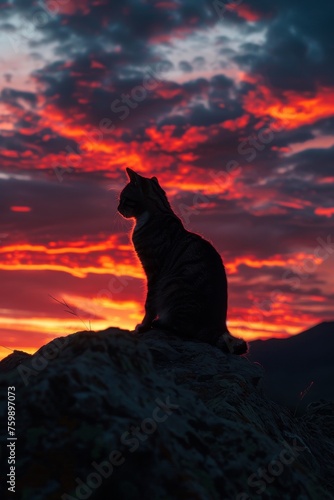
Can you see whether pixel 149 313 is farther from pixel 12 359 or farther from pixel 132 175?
pixel 132 175

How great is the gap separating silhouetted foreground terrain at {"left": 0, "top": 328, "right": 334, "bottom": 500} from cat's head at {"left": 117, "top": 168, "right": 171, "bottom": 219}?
7.49m

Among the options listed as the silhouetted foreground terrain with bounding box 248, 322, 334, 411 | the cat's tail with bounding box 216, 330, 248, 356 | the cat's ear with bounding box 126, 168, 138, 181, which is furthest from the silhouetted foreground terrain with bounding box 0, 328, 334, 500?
the silhouetted foreground terrain with bounding box 248, 322, 334, 411

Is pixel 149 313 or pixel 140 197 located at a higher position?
pixel 140 197

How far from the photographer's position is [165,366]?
680 cm

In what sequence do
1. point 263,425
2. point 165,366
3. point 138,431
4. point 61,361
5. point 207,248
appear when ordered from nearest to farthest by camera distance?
point 138,431 < point 61,361 < point 263,425 < point 165,366 < point 207,248

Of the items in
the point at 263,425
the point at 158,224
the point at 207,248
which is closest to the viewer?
the point at 263,425

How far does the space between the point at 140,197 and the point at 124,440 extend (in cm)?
876

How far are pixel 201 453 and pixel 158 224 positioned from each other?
24.8 ft

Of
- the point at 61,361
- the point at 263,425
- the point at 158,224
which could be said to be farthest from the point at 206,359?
the point at 61,361

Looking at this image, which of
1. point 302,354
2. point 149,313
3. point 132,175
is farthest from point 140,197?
point 302,354

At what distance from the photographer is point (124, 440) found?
2.77 meters

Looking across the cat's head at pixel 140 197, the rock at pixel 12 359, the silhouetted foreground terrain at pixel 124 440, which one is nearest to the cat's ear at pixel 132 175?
the cat's head at pixel 140 197

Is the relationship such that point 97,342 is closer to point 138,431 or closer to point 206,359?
point 138,431

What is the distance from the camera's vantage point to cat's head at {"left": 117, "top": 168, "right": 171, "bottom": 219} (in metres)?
11.1
